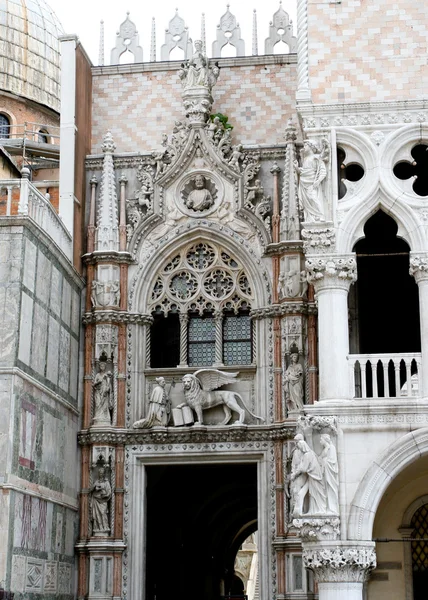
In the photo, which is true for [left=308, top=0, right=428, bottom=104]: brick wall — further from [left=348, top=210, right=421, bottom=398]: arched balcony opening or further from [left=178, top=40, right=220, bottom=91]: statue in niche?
[left=178, top=40, right=220, bottom=91]: statue in niche

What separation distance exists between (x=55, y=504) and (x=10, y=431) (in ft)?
9.60

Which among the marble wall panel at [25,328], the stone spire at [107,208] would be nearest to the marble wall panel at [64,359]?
the marble wall panel at [25,328]

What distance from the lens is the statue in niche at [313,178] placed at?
2105 cm

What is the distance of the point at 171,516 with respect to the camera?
96.9 feet

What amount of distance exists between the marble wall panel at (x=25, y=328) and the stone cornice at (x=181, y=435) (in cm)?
344

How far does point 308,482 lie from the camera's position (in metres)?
19.9

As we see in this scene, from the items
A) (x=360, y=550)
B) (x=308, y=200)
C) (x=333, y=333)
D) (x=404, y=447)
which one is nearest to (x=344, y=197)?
(x=308, y=200)

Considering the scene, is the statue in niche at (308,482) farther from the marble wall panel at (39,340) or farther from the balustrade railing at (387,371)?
the marble wall panel at (39,340)

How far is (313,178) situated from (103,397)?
6.32 m

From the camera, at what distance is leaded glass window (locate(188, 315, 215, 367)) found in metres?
25.1

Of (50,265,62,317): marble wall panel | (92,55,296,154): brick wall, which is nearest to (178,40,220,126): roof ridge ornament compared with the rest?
(92,55,296,154): brick wall

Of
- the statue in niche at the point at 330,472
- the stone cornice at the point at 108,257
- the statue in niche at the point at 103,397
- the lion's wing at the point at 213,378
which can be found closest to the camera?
the statue in niche at the point at 330,472

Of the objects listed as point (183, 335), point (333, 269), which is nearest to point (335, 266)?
point (333, 269)

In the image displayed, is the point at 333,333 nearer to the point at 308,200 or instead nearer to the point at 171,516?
the point at 308,200
